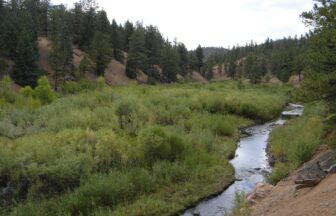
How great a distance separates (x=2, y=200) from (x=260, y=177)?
10976 millimetres

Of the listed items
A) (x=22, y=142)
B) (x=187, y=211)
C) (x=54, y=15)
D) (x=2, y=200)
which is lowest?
→ (x=187, y=211)

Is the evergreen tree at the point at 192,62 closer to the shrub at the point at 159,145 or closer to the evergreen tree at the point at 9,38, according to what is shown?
the evergreen tree at the point at 9,38

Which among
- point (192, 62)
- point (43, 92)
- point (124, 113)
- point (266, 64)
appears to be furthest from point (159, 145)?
point (266, 64)

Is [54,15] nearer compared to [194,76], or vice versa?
[54,15]

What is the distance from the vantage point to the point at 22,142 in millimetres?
15172

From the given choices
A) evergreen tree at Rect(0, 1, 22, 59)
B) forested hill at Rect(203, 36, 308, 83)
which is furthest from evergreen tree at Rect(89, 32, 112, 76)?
forested hill at Rect(203, 36, 308, 83)

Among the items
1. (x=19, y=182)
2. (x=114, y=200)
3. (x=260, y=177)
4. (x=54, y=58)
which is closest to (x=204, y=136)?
(x=260, y=177)

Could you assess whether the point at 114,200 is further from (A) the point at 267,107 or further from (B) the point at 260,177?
(A) the point at 267,107

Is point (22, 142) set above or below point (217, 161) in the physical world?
above

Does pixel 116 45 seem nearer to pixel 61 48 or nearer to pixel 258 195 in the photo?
pixel 61 48

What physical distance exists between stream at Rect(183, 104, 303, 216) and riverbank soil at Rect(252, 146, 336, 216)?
1.43m

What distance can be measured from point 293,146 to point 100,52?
5657cm

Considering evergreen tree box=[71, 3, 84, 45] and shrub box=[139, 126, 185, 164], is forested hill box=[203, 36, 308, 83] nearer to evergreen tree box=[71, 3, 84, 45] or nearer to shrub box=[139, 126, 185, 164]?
evergreen tree box=[71, 3, 84, 45]

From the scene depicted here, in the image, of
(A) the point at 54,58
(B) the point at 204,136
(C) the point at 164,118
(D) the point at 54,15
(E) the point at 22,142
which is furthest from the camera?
(D) the point at 54,15
